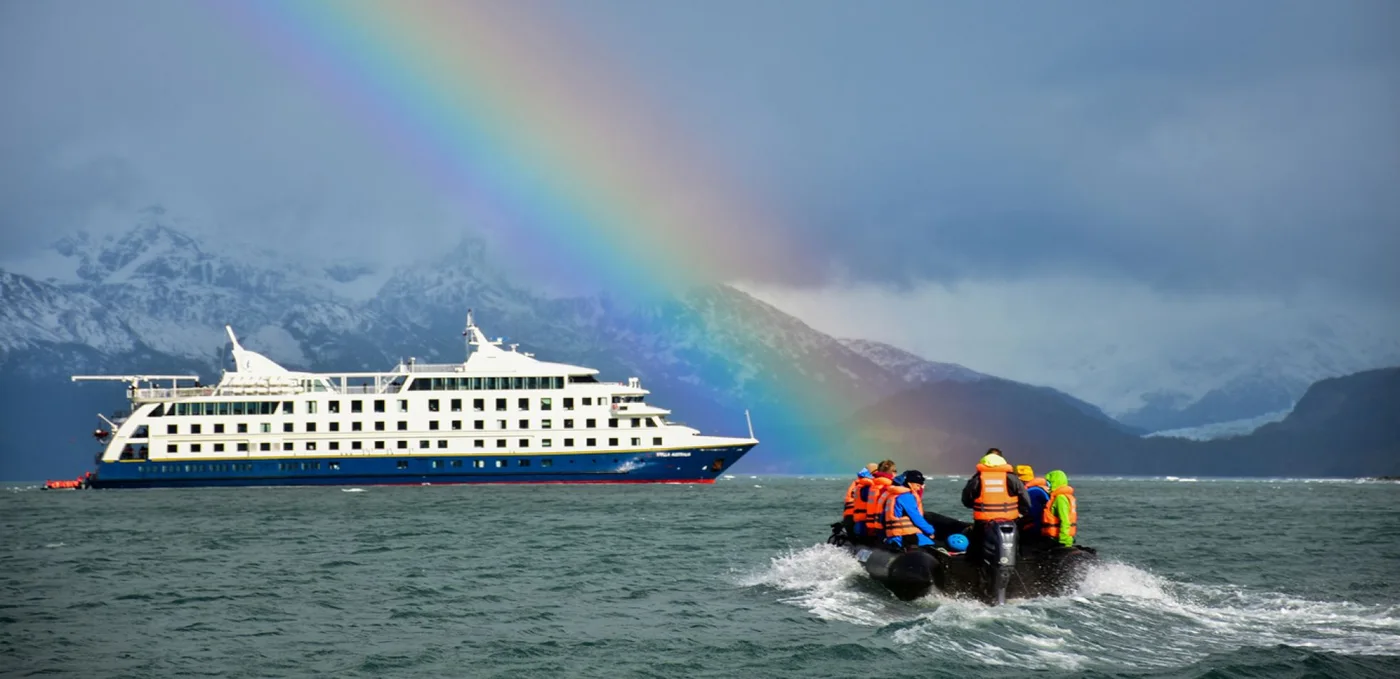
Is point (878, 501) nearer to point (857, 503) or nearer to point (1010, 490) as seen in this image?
point (857, 503)

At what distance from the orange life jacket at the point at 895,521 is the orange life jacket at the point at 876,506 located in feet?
3.49

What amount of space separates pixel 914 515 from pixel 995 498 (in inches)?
93.0

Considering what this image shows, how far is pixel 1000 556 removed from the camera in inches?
1038

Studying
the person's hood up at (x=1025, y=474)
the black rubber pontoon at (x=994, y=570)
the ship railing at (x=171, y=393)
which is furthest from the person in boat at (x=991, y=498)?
the ship railing at (x=171, y=393)

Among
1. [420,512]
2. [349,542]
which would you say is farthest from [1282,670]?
[420,512]

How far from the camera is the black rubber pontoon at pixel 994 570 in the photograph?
1040 inches

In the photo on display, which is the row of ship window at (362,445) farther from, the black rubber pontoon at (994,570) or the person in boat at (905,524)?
the black rubber pontoon at (994,570)

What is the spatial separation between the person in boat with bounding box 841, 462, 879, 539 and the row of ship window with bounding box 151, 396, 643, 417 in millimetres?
69320

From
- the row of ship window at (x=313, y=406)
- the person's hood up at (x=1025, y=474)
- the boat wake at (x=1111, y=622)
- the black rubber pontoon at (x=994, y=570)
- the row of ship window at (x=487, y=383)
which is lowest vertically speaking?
the boat wake at (x=1111, y=622)

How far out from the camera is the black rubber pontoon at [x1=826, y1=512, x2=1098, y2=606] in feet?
86.6

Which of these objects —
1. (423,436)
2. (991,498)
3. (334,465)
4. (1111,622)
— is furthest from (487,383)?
(1111,622)

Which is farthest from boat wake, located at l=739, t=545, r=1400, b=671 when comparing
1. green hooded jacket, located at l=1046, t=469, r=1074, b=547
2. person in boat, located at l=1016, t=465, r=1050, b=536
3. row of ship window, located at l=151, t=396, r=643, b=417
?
row of ship window, located at l=151, t=396, r=643, b=417

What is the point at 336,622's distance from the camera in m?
28.2

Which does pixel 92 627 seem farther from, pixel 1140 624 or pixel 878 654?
pixel 1140 624
